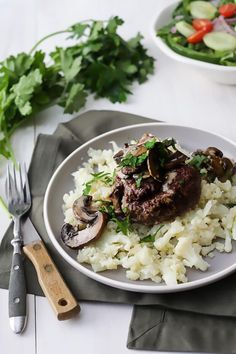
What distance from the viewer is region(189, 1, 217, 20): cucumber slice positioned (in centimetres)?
399

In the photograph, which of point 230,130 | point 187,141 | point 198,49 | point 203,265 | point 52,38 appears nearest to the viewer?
point 203,265

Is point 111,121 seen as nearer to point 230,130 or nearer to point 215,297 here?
point 230,130

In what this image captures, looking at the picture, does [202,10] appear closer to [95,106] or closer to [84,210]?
[95,106]

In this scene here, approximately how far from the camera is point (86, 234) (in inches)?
103

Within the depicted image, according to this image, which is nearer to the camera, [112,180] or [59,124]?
[112,180]

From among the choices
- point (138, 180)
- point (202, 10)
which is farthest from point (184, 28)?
point (138, 180)

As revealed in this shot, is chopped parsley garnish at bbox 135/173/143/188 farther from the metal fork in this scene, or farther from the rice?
the metal fork

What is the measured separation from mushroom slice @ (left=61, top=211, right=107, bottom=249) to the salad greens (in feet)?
4.91

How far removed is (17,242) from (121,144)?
852mm

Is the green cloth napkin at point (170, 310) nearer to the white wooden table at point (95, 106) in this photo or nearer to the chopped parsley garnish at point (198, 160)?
the white wooden table at point (95, 106)

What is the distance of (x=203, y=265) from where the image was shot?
2459 mm

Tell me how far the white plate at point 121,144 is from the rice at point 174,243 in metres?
0.03

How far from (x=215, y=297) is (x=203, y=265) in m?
0.15

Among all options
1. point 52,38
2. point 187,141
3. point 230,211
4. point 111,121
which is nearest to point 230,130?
point 187,141
